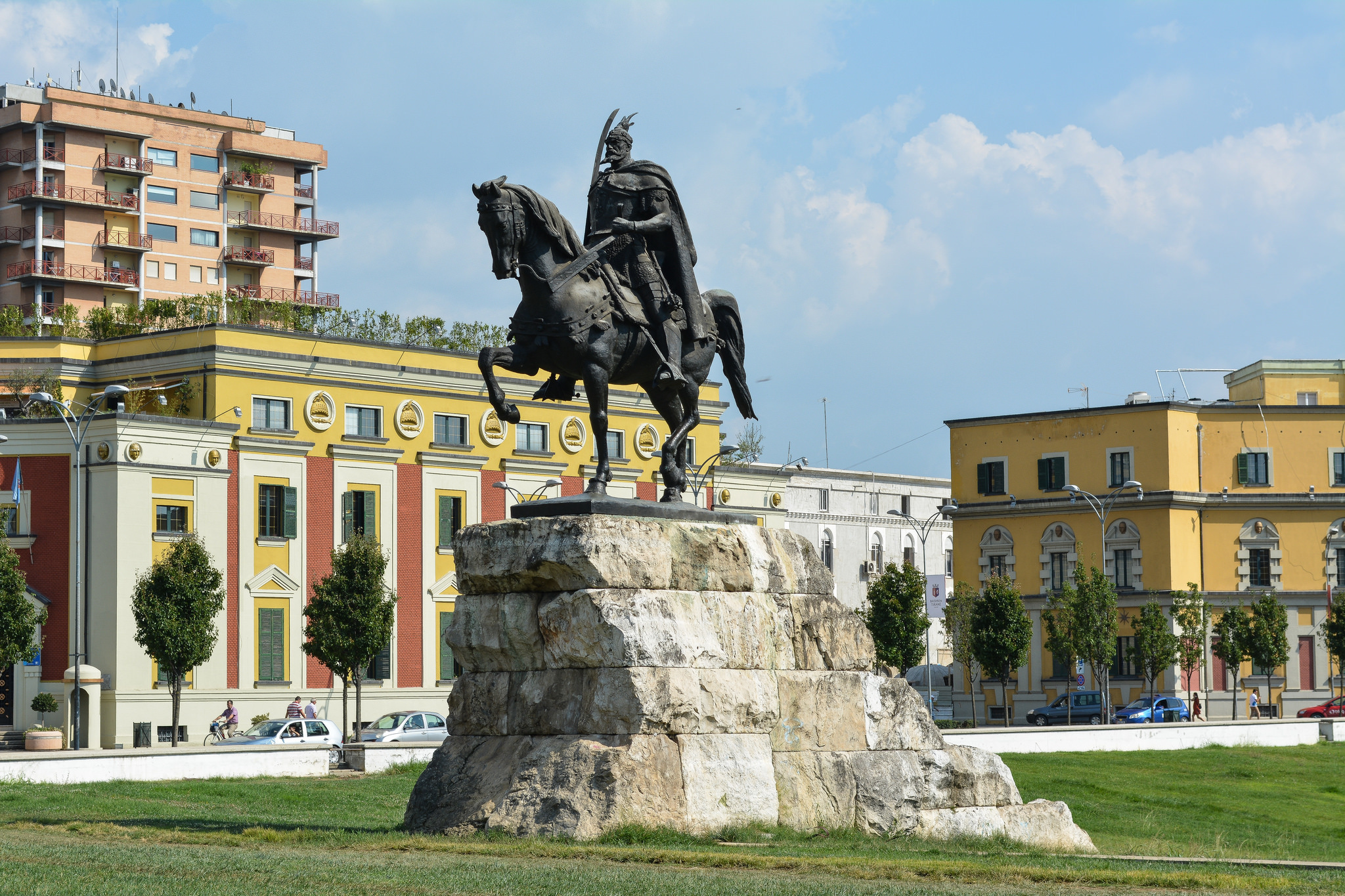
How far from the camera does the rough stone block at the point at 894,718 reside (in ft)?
62.1

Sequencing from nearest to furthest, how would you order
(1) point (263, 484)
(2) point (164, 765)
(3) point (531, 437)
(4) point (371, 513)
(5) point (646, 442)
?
(2) point (164, 765) < (1) point (263, 484) < (4) point (371, 513) < (3) point (531, 437) < (5) point (646, 442)

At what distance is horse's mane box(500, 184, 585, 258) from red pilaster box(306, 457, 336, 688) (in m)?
48.4

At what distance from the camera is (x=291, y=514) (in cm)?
6562

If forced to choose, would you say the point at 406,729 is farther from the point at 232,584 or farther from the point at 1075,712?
the point at 1075,712

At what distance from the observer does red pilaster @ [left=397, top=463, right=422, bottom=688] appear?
224 ft

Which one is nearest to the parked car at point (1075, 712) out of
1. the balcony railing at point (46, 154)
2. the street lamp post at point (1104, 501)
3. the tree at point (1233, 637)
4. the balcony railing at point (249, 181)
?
the street lamp post at point (1104, 501)

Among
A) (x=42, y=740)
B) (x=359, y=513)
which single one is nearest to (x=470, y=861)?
(x=42, y=740)

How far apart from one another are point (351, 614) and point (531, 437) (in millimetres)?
17585

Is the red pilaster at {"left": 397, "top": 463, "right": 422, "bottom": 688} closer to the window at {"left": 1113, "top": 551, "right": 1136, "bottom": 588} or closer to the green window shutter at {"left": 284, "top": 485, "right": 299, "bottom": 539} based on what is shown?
the green window shutter at {"left": 284, "top": 485, "right": 299, "bottom": 539}

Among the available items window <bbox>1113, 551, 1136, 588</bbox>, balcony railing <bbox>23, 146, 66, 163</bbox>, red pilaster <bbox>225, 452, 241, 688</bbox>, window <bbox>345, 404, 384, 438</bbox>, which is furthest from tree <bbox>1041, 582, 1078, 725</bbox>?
balcony railing <bbox>23, 146, 66, 163</bbox>

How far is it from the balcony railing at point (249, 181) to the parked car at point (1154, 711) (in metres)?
61.6

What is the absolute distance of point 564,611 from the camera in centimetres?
1706

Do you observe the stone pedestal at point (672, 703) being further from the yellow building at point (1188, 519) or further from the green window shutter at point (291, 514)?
the yellow building at point (1188, 519)

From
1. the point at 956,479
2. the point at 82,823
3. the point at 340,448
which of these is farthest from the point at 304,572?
the point at 82,823
